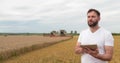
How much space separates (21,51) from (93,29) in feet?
70.0

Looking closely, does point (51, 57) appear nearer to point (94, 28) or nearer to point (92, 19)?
point (94, 28)

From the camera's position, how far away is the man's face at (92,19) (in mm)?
4773

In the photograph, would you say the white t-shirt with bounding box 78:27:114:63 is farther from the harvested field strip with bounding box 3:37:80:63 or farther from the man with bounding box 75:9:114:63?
the harvested field strip with bounding box 3:37:80:63

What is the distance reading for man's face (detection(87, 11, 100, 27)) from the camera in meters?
4.77

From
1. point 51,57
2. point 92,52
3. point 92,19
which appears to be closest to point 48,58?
point 51,57

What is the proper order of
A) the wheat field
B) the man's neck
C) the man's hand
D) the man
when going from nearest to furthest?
the man's hand < the man < the man's neck < the wheat field

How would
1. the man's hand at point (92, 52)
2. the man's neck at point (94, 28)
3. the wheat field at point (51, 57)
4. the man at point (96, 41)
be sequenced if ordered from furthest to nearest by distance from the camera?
the wheat field at point (51, 57)
the man's neck at point (94, 28)
the man at point (96, 41)
the man's hand at point (92, 52)

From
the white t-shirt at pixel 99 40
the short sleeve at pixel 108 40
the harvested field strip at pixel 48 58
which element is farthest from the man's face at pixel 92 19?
the harvested field strip at pixel 48 58

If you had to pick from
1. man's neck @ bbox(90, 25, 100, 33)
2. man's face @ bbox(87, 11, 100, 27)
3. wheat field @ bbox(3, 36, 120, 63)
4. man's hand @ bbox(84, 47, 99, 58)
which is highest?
man's face @ bbox(87, 11, 100, 27)

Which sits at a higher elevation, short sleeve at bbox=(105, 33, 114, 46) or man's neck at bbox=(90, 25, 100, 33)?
man's neck at bbox=(90, 25, 100, 33)

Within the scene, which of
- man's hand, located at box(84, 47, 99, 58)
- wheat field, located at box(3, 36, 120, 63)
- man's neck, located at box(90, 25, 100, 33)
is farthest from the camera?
wheat field, located at box(3, 36, 120, 63)

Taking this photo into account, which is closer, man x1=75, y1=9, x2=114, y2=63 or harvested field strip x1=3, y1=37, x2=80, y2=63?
man x1=75, y1=9, x2=114, y2=63

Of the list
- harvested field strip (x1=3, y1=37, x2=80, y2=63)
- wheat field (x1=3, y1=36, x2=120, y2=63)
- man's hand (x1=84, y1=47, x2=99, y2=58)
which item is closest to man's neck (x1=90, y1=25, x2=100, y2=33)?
man's hand (x1=84, y1=47, x2=99, y2=58)

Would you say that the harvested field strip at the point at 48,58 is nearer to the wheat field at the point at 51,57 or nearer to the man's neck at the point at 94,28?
the wheat field at the point at 51,57
